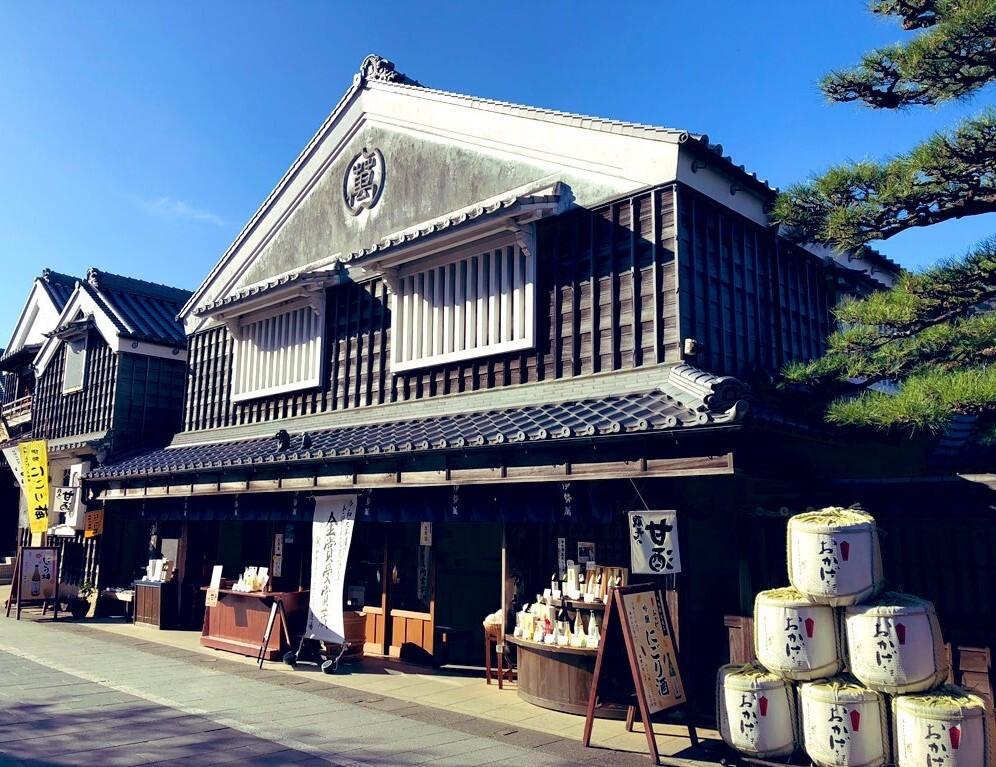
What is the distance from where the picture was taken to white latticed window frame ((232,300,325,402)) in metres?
16.1

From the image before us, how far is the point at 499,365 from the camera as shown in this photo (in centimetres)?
1254

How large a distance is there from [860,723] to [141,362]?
20106mm

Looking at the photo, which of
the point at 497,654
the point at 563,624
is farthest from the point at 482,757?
the point at 497,654

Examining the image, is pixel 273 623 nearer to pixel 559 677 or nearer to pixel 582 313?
pixel 559 677

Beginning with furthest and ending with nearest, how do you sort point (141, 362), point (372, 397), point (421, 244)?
point (141, 362) → point (372, 397) → point (421, 244)

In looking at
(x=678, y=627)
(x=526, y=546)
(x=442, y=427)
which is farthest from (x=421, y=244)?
(x=678, y=627)

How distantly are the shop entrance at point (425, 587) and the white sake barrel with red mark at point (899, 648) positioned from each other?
25.2 feet

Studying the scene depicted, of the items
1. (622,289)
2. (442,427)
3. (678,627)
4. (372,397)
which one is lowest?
(678,627)

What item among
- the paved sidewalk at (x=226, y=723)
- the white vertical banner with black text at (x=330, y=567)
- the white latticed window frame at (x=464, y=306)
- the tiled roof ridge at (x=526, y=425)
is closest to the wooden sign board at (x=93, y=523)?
the tiled roof ridge at (x=526, y=425)

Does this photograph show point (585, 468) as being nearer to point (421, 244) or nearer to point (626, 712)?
point (626, 712)

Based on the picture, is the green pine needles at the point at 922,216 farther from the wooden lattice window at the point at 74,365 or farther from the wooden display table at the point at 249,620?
the wooden lattice window at the point at 74,365

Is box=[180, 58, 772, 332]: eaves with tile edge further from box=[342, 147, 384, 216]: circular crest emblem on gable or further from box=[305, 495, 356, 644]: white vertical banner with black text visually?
box=[305, 495, 356, 644]: white vertical banner with black text

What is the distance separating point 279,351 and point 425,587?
641 cm

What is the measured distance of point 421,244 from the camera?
1324 centimetres
